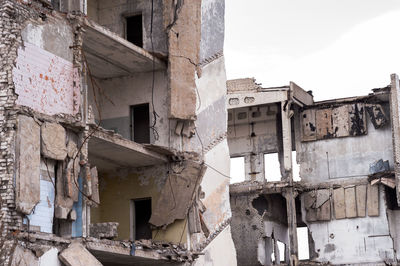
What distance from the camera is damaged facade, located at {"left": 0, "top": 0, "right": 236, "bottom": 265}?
18406mm

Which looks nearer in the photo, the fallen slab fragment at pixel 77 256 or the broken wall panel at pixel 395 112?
the fallen slab fragment at pixel 77 256

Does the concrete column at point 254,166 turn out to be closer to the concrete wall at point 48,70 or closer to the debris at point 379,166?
the debris at point 379,166

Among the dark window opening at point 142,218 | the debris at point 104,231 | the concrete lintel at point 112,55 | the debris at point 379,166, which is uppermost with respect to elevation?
the concrete lintel at point 112,55

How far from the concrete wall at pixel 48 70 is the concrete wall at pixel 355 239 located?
19.6m

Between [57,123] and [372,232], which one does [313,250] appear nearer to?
[372,232]

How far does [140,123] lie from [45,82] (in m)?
6.30

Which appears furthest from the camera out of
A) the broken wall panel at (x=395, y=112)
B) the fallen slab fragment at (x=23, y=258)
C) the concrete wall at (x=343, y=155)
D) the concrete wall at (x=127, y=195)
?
the concrete wall at (x=343, y=155)

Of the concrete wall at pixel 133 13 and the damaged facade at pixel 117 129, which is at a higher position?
the concrete wall at pixel 133 13

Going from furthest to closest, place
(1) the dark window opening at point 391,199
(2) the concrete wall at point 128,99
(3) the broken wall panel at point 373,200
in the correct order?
(1) the dark window opening at point 391,199 < (3) the broken wall panel at point 373,200 < (2) the concrete wall at point 128,99

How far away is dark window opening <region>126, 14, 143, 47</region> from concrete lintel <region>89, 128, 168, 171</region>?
3592 millimetres

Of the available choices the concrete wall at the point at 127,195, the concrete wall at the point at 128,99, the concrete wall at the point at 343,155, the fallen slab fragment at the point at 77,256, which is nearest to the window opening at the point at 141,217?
the concrete wall at the point at 127,195

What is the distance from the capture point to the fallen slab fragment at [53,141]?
61.2ft

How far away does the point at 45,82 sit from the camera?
1908cm

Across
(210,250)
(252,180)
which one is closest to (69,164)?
(210,250)
